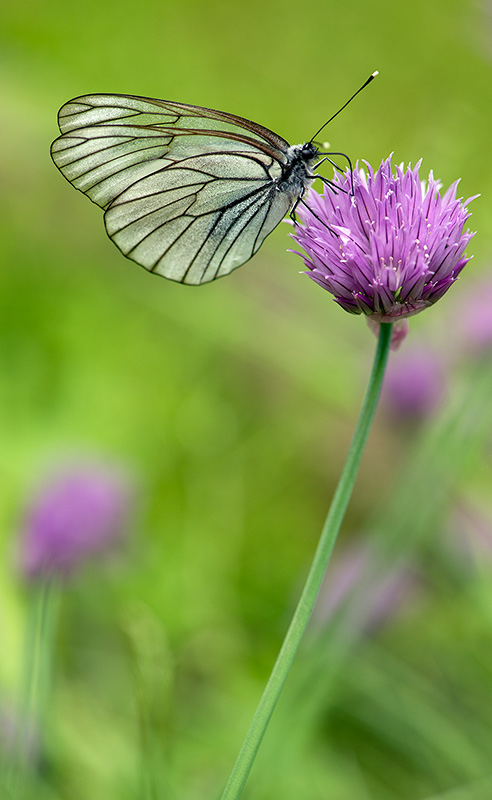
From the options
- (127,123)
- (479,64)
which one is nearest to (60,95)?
(479,64)

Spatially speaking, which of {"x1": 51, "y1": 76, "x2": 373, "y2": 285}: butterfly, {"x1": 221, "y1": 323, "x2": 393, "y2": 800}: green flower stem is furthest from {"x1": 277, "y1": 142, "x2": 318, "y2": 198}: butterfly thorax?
{"x1": 221, "y1": 323, "x2": 393, "y2": 800}: green flower stem

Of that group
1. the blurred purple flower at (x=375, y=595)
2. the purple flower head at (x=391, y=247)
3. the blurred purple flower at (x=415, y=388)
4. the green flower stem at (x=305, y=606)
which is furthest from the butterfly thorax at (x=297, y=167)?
the blurred purple flower at (x=415, y=388)

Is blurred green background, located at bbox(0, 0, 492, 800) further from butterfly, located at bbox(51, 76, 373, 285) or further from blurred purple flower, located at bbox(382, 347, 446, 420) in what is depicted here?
butterfly, located at bbox(51, 76, 373, 285)

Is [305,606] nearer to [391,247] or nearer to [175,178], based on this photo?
[391,247]

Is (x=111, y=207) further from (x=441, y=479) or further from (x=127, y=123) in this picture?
(x=441, y=479)

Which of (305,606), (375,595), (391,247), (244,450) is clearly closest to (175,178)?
(391,247)

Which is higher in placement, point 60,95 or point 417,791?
point 60,95
